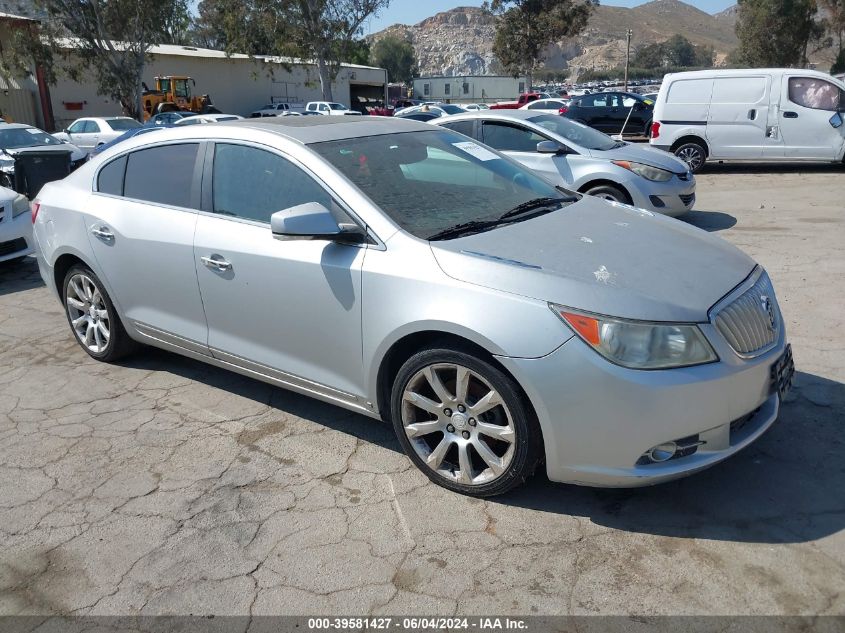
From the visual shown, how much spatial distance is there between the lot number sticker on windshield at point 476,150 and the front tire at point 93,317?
248 cm

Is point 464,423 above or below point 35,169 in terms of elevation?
below

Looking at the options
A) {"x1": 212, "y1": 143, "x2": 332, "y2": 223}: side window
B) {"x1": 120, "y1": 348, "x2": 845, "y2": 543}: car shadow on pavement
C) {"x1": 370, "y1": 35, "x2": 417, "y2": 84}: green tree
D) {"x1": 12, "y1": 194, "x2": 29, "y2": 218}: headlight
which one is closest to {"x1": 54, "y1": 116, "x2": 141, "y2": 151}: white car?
{"x1": 12, "y1": 194, "x2": 29, "y2": 218}: headlight

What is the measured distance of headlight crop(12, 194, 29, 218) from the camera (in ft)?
25.6

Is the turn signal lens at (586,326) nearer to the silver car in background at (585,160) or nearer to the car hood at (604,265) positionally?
the car hood at (604,265)

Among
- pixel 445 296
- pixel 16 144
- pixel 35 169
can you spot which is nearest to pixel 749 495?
pixel 445 296

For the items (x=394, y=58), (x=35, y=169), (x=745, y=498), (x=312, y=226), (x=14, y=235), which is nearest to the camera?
(x=745, y=498)

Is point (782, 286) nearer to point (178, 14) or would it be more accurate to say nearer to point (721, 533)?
point (721, 533)

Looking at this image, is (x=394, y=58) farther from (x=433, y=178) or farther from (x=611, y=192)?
(x=433, y=178)

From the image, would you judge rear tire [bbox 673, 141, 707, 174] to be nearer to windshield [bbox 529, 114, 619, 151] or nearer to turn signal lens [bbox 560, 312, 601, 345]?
windshield [bbox 529, 114, 619, 151]

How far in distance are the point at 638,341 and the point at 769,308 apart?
0.92m

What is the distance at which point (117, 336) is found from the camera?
483cm

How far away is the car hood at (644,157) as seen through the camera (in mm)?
8422

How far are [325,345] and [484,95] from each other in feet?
226

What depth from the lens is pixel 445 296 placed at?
306 cm
